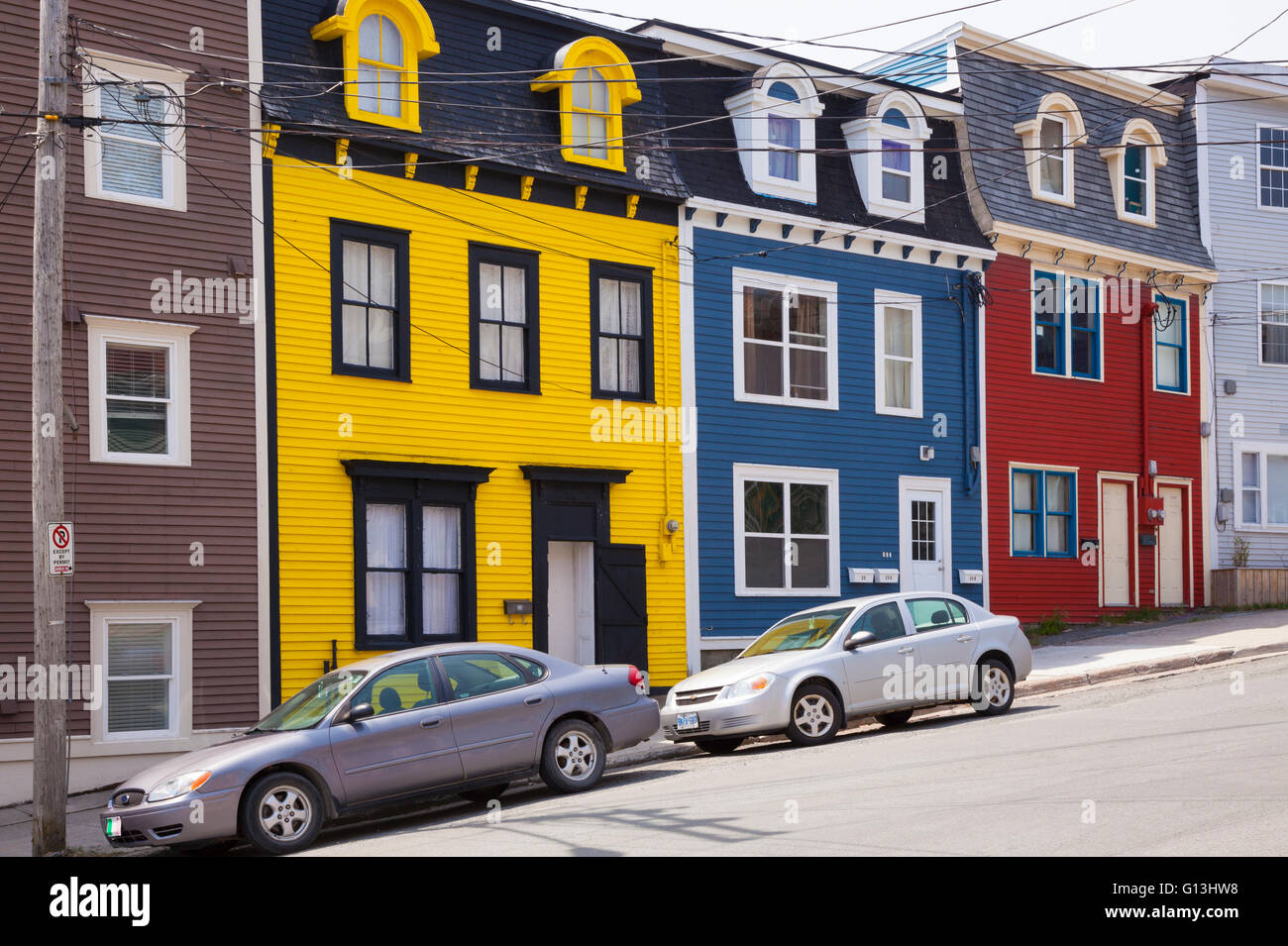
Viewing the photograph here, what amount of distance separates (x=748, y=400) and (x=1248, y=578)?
12222mm

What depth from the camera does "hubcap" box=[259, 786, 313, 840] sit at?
11.8 m

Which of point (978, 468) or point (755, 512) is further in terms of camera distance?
point (978, 468)

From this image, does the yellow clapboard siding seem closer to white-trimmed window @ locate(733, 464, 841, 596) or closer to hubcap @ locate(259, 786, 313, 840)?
white-trimmed window @ locate(733, 464, 841, 596)

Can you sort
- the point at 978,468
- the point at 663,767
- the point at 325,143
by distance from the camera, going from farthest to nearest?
the point at 978,468 < the point at 325,143 < the point at 663,767

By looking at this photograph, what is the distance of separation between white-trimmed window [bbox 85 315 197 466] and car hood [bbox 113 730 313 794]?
5305 mm

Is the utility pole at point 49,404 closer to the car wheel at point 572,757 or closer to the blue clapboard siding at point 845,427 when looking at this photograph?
the car wheel at point 572,757

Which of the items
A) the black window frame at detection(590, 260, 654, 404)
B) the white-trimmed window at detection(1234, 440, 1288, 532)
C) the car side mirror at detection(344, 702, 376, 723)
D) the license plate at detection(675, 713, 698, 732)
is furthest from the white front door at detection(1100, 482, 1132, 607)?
the car side mirror at detection(344, 702, 376, 723)

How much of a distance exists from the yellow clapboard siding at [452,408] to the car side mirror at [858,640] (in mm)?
5534

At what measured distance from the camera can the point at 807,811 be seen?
10625 millimetres

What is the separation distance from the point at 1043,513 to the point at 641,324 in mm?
9165

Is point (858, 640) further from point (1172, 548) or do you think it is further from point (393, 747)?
point (1172, 548)

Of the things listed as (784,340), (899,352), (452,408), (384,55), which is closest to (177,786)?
(452,408)

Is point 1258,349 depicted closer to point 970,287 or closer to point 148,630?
point 970,287

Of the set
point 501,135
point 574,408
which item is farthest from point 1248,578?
point 501,135
